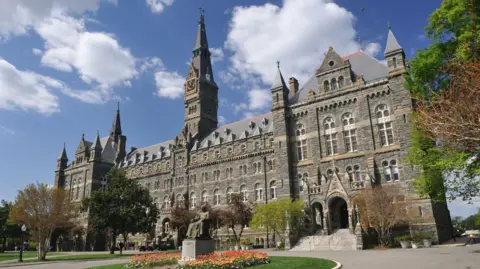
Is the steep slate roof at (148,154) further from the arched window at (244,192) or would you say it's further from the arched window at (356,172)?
the arched window at (356,172)

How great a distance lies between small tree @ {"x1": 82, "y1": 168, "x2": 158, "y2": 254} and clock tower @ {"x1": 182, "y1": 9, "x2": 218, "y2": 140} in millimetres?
21932

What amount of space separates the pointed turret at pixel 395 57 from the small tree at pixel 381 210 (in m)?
13.0

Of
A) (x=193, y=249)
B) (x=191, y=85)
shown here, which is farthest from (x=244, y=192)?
(x=193, y=249)

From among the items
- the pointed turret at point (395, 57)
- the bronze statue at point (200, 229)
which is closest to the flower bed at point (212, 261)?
the bronze statue at point (200, 229)

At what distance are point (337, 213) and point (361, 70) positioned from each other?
57.3 ft

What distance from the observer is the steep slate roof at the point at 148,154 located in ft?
228

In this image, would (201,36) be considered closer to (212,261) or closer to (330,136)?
(330,136)

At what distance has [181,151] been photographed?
206 ft

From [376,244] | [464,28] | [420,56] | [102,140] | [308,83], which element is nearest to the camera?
[464,28]

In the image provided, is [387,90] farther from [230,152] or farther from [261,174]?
[230,152]

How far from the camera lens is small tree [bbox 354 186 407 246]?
29.8 metres

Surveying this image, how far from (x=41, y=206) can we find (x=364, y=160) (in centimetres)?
3574

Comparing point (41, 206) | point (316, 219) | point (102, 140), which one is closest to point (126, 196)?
point (41, 206)

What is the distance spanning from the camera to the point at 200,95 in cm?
6806
